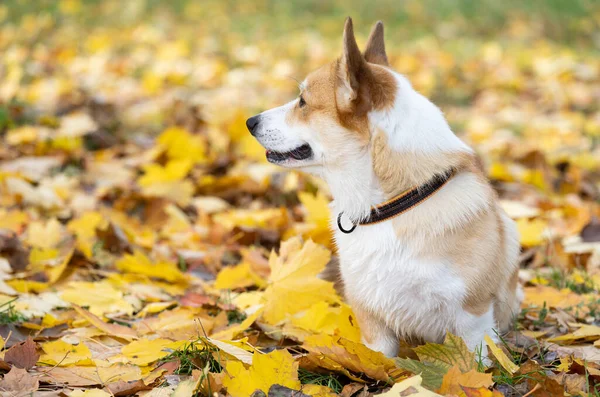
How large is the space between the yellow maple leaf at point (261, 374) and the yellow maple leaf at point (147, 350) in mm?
328

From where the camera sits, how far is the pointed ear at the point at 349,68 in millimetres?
2139

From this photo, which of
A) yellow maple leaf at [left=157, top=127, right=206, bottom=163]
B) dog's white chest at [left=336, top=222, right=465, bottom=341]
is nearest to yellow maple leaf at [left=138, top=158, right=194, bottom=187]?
yellow maple leaf at [left=157, top=127, right=206, bottom=163]

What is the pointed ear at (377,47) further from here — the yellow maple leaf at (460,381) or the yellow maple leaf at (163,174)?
the yellow maple leaf at (163,174)

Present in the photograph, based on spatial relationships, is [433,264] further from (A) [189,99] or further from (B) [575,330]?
(A) [189,99]

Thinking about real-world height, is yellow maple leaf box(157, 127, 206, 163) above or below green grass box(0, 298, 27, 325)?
below

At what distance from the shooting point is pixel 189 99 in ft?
20.1

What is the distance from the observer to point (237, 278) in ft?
9.64

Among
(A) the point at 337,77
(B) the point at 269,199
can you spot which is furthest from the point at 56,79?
(A) the point at 337,77

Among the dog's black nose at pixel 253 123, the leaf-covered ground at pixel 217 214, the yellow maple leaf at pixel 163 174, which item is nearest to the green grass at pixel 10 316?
the leaf-covered ground at pixel 217 214

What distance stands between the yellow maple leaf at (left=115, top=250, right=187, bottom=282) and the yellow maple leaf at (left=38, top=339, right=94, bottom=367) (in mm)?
676

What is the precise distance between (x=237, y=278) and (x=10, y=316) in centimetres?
A: 90

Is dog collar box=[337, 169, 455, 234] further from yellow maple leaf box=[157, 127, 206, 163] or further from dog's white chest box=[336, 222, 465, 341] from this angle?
yellow maple leaf box=[157, 127, 206, 163]

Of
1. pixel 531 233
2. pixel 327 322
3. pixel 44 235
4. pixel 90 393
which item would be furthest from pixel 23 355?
pixel 531 233

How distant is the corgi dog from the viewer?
7.17 ft
